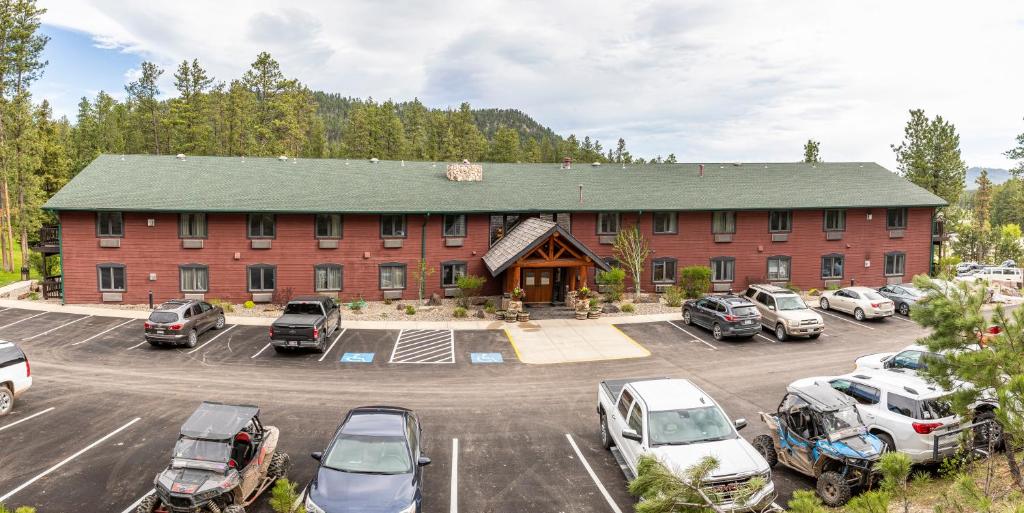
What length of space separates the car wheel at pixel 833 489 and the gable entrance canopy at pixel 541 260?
17.8 meters

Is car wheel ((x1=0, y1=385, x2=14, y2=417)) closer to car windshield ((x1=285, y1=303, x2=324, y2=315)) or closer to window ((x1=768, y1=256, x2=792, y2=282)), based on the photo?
car windshield ((x1=285, y1=303, x2=324, y2=315))

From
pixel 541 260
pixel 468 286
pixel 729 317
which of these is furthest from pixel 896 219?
pixel 468 286

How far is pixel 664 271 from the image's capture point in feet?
113

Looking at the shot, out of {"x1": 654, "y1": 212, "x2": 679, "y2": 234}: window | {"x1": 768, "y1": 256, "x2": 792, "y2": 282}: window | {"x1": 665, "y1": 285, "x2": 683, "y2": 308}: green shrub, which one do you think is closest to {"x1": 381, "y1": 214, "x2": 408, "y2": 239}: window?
{"x1": 654, "y1": 212, "x2": 679, "y2": 234}: window

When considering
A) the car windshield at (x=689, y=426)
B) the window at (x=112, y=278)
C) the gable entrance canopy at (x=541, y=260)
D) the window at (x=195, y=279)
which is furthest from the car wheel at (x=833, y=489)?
the window at (x=112, y=278)

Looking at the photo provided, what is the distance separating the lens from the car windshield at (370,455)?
33.6ft

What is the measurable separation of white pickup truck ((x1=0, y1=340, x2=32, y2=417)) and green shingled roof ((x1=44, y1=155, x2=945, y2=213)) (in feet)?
48.9

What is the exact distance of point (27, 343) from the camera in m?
22.8

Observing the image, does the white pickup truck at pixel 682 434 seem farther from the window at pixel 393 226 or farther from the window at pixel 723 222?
the window at pixel 723 222

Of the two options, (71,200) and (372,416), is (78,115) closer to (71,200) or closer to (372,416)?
(71,200)

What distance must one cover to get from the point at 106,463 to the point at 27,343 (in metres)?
14.7

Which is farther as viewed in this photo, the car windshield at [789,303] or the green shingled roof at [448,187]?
the green shingled roof at [448,187]

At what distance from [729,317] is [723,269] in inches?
468

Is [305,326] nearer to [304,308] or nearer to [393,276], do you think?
[304,308]
